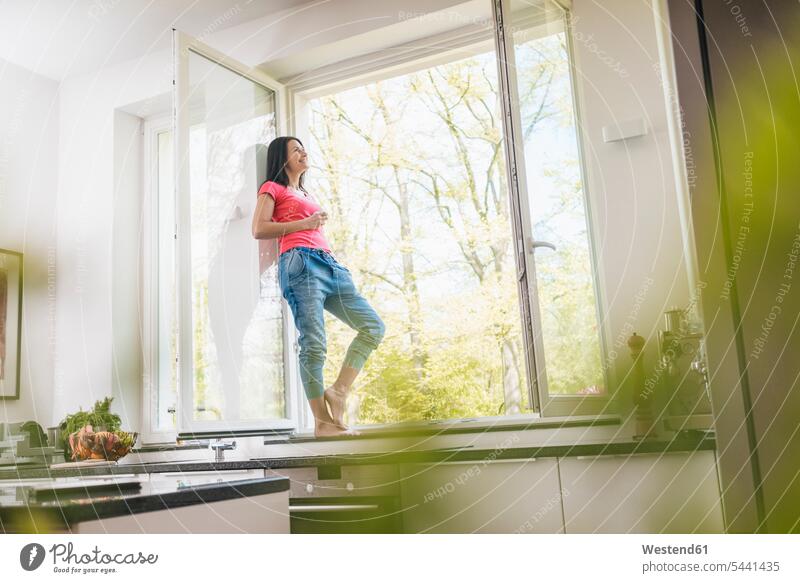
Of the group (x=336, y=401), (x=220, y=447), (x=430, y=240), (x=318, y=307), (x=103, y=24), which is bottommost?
(x=220, y=447)

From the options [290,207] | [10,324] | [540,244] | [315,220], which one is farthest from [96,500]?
[10,324]

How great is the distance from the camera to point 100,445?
2115 millimetres

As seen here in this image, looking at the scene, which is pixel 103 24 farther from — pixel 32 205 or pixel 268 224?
pixel 268 224

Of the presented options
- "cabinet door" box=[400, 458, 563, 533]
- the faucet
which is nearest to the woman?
the faucet

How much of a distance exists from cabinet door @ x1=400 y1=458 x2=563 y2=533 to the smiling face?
42.8 inches

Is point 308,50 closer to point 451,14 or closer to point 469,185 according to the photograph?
point 451,14

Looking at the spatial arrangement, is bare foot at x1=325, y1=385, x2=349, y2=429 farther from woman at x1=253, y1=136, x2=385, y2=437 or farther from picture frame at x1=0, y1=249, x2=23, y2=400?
picture frame at x1=0, y1=249, x2=23, y2=400

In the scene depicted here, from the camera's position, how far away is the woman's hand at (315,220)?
6.58ft

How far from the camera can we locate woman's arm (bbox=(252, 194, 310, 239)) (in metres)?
2.01

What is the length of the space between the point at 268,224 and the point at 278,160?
23 cm

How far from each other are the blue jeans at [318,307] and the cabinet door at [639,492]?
0.79 meters

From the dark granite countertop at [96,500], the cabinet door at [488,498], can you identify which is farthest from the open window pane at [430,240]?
the dark granite countertop at [96,500]

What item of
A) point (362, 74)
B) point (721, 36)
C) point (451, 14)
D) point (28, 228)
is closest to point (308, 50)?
point (362, 74)
